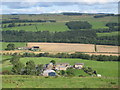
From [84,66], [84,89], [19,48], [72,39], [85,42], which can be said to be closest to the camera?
[84,89]

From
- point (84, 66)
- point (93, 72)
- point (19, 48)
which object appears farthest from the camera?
point (19, 48)

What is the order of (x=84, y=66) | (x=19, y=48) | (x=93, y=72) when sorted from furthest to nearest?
(x=19, y=48) → (x=84, y=66) → (x=93, y=72)

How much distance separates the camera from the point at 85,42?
75312 mm

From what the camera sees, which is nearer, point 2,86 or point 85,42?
point 2,86

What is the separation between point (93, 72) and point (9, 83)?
2211 centimetres

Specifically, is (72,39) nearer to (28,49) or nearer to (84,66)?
(28,49)

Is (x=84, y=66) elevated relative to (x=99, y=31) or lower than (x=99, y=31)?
lower

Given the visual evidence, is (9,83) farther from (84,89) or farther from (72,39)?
(72,39)

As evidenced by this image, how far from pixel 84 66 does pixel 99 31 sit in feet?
164

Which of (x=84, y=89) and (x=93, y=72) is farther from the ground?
(x=84, y=89)

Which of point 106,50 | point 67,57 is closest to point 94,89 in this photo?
point 67,57

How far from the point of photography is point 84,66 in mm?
44375

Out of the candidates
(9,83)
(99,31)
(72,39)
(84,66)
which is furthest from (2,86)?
(99,31)

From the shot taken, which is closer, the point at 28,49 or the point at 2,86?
the point at 2,86
